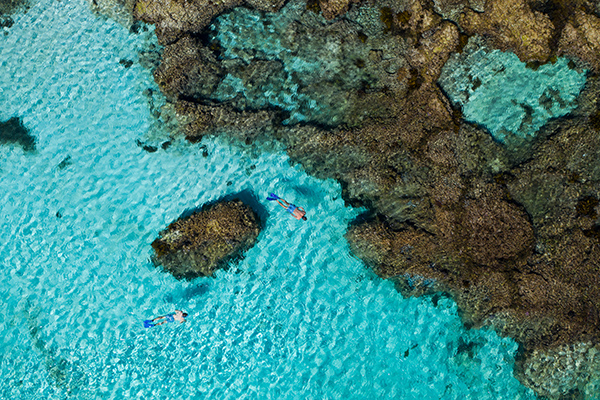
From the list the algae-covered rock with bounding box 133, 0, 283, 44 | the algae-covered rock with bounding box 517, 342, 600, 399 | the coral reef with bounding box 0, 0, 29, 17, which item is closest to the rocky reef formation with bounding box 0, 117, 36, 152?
the coral reef with bounding box 0, 0, 29, 17

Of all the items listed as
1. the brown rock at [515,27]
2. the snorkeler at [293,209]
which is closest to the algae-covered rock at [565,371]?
the snorkeler at [293,209]

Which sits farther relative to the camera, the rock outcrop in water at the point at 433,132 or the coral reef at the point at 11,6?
the coral reef at the point at 11,6

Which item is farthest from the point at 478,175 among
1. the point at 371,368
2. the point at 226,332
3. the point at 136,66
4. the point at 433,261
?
the point at 136,66

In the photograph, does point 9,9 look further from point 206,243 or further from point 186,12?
point 206,243

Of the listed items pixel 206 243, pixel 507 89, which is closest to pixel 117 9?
pixel 206 243

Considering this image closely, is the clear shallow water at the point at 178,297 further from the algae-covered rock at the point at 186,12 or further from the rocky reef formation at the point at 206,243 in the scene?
the algae-covered rock at the point at 186,12
